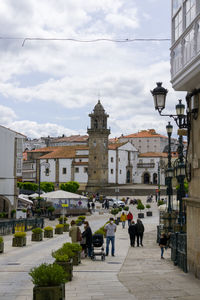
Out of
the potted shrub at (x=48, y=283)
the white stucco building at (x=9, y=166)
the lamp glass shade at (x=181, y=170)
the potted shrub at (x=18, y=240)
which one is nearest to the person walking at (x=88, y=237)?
the lamp glass shade at (x=181, y=170)

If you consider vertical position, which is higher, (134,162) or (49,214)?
(134,162)

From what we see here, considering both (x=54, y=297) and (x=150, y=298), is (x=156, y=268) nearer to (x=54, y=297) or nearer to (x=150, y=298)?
(x=150, y=298)

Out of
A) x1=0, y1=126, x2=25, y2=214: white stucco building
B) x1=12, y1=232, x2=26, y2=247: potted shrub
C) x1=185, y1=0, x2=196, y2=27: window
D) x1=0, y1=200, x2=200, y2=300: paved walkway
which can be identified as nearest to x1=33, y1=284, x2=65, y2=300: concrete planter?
x1=0, y1=200, x2=200, y2=300: paved walkway

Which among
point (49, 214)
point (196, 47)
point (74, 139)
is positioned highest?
point (74, 139)

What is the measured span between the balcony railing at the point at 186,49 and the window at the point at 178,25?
20 cm

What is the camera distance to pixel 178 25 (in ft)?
34.6

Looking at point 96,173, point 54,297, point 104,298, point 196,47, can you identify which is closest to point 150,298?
point 104,298

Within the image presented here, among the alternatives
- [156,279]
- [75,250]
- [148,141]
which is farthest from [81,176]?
[156,279]

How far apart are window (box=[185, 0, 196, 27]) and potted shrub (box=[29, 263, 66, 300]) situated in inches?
234

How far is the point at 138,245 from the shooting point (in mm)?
19469

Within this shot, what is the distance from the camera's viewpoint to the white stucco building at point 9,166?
1522 inches

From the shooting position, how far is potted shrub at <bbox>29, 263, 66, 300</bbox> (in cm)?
710

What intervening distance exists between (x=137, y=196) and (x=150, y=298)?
2853 inches

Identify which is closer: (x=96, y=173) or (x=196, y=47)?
(x=196, y=47)
